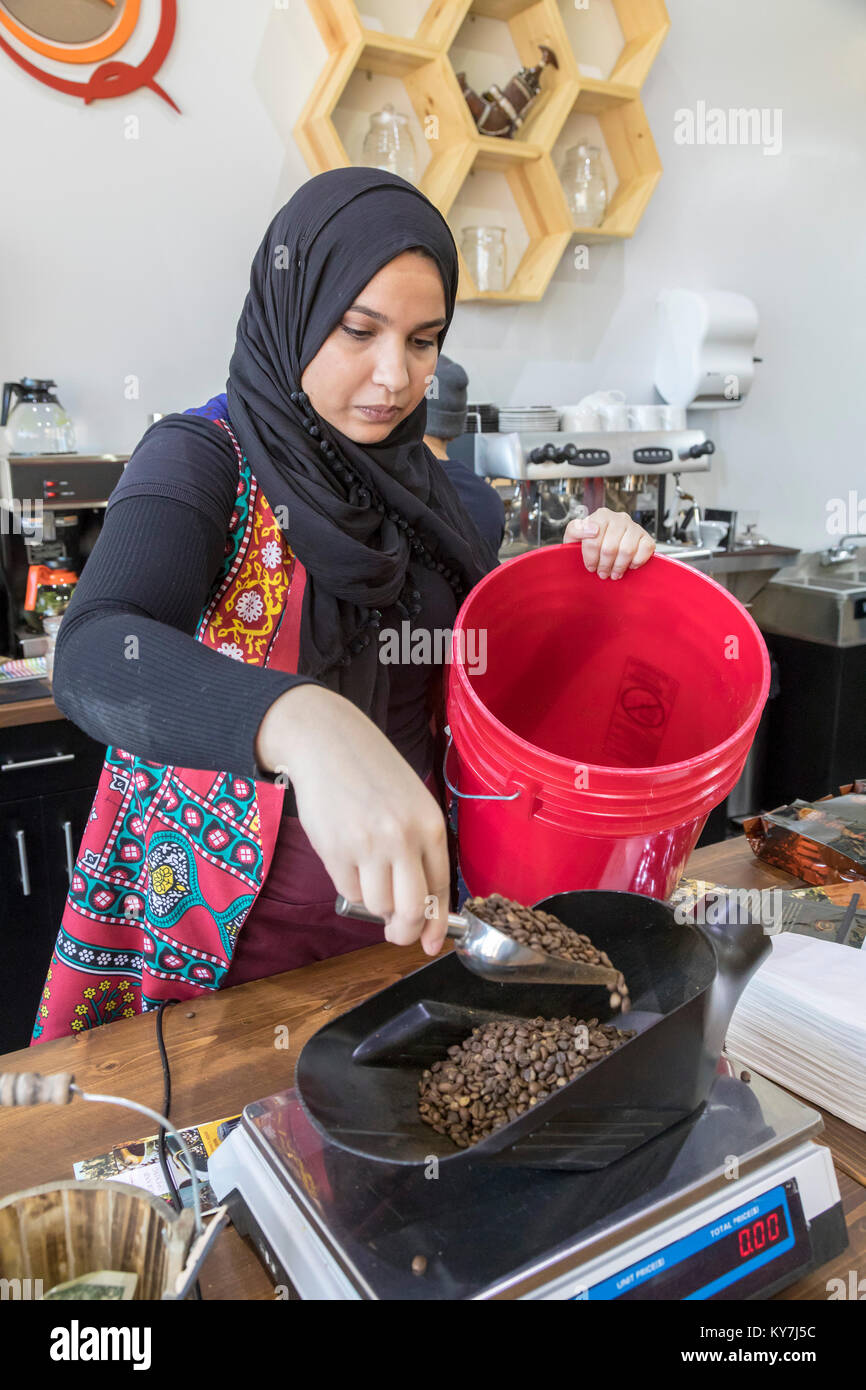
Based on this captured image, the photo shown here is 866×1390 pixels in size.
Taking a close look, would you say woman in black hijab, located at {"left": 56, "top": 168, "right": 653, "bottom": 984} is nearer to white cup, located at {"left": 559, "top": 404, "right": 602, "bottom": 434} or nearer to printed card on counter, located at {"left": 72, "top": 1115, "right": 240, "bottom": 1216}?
printed card on counter, located at {"left": 72, "top": 1115, "right": 240, "bottom": 1216}

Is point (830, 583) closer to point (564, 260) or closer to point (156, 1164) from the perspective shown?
point (564, 260)

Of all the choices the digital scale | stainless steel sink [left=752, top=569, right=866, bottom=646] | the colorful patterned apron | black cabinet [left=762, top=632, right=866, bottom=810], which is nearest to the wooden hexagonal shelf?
stainless steel sink [left=752, top=569, right=866, bottom=646]

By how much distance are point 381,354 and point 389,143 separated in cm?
206

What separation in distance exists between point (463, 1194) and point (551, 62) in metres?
3.26

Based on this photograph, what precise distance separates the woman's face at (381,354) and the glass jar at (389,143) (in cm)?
194

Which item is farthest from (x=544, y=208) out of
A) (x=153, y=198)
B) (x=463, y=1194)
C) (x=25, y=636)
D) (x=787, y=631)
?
(x=463, y=1194)

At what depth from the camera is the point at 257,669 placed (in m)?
0.72

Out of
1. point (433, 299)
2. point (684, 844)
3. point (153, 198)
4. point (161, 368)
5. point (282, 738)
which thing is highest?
point (153, 198)

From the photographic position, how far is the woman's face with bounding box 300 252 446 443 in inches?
42.7

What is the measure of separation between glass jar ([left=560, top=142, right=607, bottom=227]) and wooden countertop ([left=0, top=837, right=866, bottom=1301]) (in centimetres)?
283

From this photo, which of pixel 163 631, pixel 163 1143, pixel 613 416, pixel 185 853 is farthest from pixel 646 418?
pixel 163 1143
